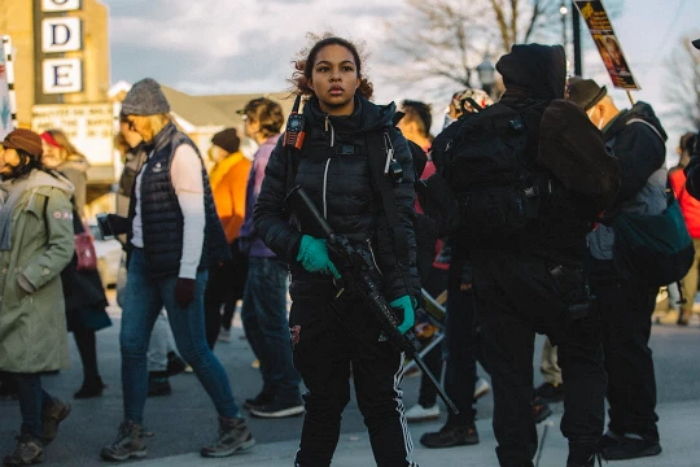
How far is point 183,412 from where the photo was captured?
24.2 ft

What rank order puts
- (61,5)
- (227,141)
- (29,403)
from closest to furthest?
1. (29,403)
2. (227,141)
3. (61,5)

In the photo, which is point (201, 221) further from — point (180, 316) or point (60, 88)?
point (60, 88)

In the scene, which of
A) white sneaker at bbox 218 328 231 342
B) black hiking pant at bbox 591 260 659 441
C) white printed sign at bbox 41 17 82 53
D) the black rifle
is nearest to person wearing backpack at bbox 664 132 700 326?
white sneaker at bbox 218 328 231 342

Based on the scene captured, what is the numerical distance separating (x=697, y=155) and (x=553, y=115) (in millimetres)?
561

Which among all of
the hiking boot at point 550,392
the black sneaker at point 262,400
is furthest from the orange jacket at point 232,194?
the hiking boot at point 550,392

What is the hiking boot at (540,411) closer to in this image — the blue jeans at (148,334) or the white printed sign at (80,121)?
the blue jeans at (148,334)

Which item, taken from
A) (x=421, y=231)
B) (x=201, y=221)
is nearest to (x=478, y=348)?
(x=421, y=231)

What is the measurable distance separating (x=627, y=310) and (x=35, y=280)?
281cm

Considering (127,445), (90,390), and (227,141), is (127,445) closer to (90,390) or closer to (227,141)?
(90,390)

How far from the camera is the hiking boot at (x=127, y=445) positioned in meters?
5.89

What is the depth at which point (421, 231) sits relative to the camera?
5.13 meters

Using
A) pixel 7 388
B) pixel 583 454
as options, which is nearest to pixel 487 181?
pixel 583 454

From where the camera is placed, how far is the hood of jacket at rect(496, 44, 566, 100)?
4.64 metres

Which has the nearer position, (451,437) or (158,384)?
(451,437)
